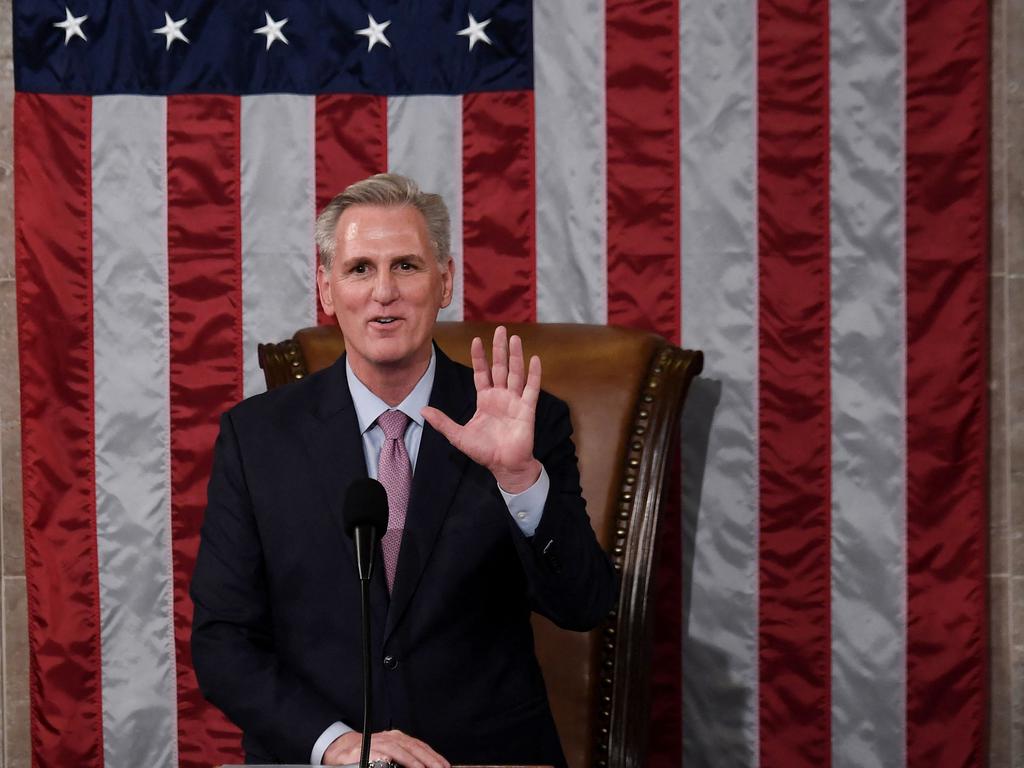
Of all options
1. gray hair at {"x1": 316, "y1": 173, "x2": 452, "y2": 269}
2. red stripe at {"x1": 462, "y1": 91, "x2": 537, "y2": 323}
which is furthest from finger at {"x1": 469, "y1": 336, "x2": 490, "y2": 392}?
red stripe at {"x1": 462, "y1": 91, "x2": 537, "y2": 323}

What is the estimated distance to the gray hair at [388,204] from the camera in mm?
1951

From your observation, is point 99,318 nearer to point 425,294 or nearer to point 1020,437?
point 425,294

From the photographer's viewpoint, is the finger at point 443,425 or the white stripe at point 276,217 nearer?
the finger at point 443,425

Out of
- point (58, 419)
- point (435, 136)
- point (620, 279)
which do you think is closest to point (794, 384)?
point (620, 279)

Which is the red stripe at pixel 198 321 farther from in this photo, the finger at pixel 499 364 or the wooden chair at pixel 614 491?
the finger at pixel 499 364

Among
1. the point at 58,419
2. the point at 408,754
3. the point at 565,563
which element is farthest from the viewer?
the point at 58,419

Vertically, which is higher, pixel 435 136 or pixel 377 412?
pixel 435 136

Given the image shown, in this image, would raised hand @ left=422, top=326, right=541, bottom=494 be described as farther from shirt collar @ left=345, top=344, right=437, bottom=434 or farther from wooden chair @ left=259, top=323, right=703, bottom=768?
wooden chair @ left=259, top=323, right=703, bottom=768

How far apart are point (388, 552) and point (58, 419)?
1.31m

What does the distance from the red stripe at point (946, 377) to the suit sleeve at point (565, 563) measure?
3.83 feet

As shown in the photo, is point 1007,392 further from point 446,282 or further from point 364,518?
point 364,518

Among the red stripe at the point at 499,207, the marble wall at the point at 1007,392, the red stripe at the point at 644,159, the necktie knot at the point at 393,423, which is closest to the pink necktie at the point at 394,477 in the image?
the necktie knot at the point at 393,423

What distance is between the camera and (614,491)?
2.35 m

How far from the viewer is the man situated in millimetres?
1845
